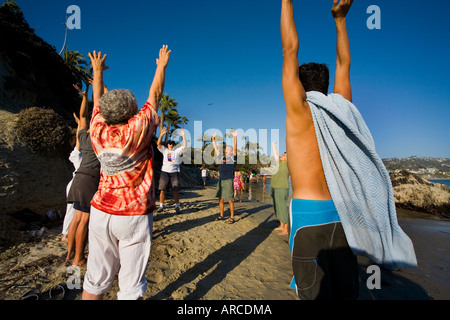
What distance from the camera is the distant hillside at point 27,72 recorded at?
9156 mm

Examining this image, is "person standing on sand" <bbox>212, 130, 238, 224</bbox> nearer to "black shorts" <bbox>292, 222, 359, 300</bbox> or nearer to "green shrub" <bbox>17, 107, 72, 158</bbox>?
"black shorts" <bbox>292, 222, 359, 300</bbox>

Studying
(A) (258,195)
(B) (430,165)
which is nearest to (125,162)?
(A) (258,195)

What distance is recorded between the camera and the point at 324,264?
1.23 m

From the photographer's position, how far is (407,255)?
1.25 metres

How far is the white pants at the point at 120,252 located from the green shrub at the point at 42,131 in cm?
578

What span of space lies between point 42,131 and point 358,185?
24.6 ft

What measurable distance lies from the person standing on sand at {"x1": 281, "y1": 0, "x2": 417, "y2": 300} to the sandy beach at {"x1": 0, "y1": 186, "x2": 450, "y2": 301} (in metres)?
1.71

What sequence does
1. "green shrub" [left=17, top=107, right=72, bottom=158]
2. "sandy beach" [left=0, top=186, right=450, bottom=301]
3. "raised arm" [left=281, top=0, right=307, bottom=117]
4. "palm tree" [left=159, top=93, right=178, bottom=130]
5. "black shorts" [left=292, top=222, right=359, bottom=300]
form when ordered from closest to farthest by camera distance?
"black shorts" [left=292, top=222, right=359, bottom=300] → "raised arm" [left=281, top=0, right=307, bottom=117] → "sandy beach" [left=0, top=186, right=450, bottom=301] → "green shrub" [left=17, top=107, right=72, bottom=158] → "palm tree" [left=159, top=93, right=178, bottom=130]

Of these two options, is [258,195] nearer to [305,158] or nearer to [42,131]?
[42,131]

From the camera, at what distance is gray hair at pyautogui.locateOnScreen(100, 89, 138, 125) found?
1.54 meters

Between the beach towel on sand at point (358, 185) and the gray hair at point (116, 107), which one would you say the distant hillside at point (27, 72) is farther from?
the beach towel on sand at point (358, 185)

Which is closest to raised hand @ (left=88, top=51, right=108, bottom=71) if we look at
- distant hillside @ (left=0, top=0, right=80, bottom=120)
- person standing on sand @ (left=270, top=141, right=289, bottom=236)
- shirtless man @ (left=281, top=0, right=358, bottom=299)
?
shirtless man @ (left=281, top=0, right=358, bottom=299)

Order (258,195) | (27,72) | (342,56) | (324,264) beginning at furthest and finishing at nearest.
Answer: (258,195) → (27,72) → (342,56) → (324,264)
